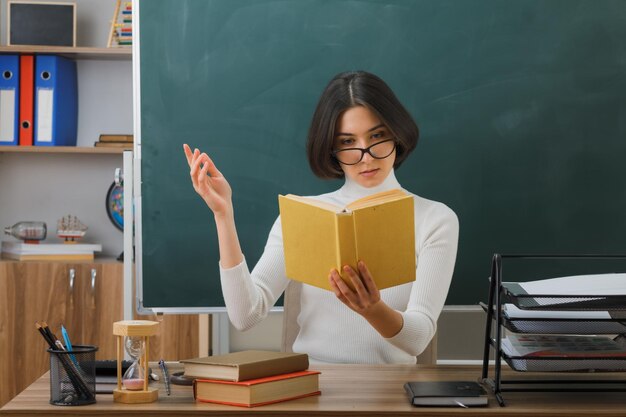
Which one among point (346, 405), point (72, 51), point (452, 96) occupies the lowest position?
point (346, 405)

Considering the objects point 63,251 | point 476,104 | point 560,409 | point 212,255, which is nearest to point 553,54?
point 476,104

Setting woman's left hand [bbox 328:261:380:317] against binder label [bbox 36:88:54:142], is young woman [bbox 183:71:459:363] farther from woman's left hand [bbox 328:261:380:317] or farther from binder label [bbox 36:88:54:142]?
binder label [bbox 36:88:54:142]

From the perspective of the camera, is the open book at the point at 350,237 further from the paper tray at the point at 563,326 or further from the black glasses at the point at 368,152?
the black glasses at the point at 368,152

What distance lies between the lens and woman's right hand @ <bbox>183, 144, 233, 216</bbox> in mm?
1645

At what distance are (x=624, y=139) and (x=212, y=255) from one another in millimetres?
1293

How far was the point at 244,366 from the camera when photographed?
134cm

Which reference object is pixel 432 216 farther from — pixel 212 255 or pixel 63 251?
pixel 63 251

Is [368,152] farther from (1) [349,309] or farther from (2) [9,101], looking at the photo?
(2) [9,101]

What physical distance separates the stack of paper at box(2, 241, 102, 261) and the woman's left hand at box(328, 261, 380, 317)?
73.3 inches

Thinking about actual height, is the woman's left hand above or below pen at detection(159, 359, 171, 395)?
above

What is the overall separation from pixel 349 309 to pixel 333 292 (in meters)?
0.12

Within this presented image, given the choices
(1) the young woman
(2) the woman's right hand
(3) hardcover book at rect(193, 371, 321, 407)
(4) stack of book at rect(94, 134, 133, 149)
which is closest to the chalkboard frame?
(4) stack of book at rect(94, 134, 133, 149)

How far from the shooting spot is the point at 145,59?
8.55 feet

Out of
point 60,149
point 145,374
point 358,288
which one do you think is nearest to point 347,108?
point 358,288
